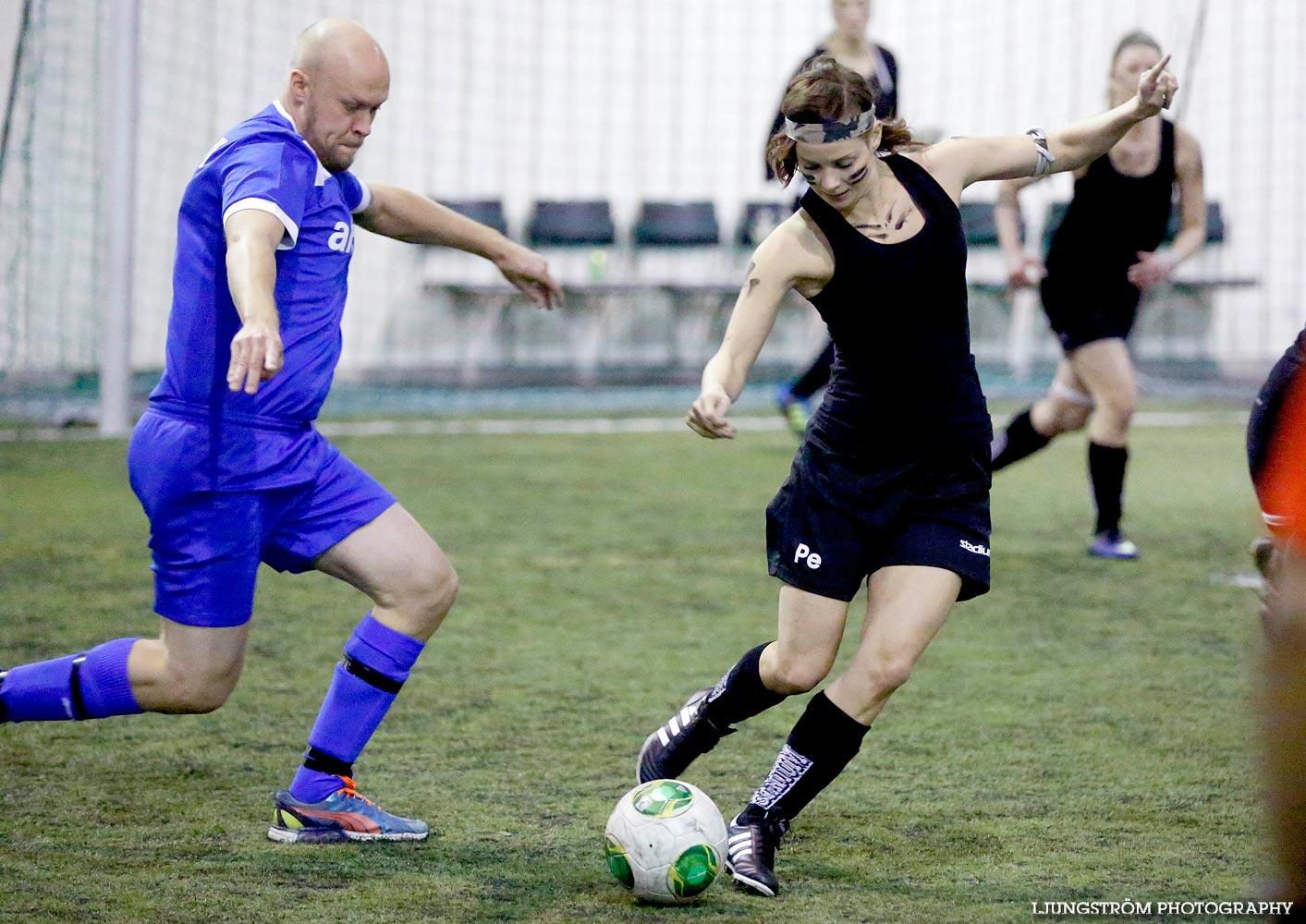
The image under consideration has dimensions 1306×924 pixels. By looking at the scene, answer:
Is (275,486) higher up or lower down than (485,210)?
lower down

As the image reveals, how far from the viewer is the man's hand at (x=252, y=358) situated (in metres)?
2.88

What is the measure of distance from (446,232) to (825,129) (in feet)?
3.64

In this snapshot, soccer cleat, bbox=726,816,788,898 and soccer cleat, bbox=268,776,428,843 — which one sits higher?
soccer cleat, bbox=726,816,788,898

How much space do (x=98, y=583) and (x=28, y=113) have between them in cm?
537

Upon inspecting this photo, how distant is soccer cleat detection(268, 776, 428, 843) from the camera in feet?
11.8

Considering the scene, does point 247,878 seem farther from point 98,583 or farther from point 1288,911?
point 98,583

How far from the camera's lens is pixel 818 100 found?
11.0ft

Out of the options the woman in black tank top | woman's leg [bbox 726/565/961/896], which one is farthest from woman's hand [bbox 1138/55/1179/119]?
woman's leg [bbox 726/565/961/896]

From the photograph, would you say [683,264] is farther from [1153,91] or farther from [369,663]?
[369,663]

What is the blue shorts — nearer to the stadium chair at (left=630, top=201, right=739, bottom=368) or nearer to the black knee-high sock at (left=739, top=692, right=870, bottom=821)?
the black knee-high sock at (left=739, top=692, right=870, bottom=821)

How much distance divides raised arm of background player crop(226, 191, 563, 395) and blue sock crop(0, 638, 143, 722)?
32.6 inches

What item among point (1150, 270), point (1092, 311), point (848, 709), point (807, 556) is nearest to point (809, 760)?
point (848, 709)

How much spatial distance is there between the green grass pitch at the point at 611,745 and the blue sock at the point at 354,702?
170 millimetres

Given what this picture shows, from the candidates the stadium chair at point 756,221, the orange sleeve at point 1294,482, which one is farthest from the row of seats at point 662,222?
the orange sleeve at point 1294,482
